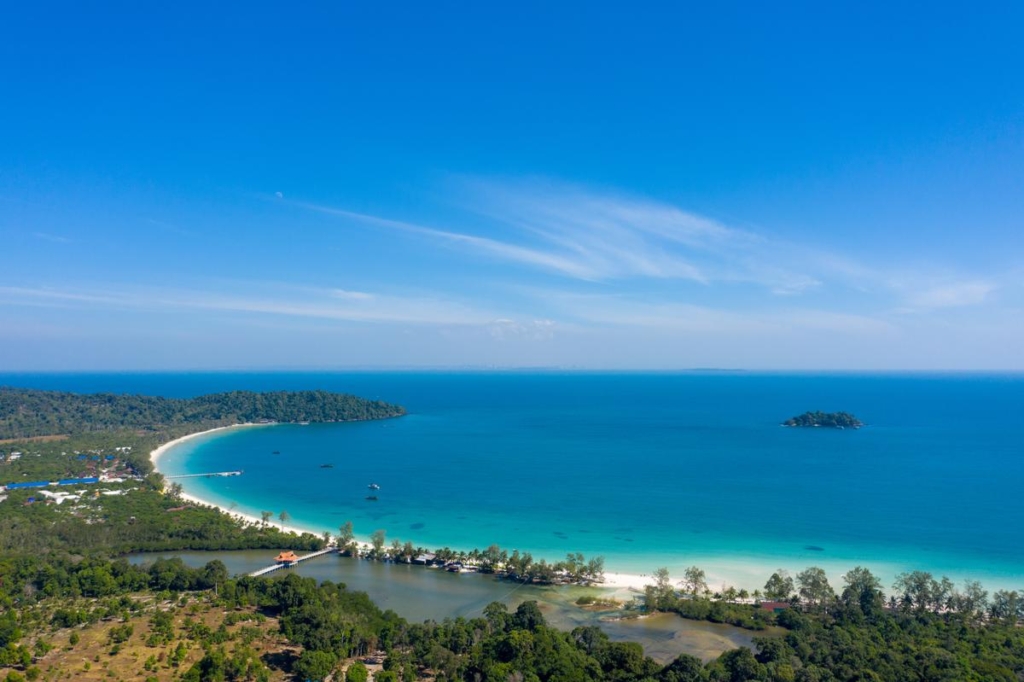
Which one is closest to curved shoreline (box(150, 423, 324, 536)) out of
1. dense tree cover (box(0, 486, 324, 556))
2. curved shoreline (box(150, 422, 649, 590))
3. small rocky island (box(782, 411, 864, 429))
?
curved shoreline (box(150, 422, 649, 590))

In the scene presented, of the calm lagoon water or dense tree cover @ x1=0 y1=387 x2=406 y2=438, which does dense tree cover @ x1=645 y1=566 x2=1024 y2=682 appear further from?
dense tree cover @ x1=0 y1=387 x2=406 y2=438

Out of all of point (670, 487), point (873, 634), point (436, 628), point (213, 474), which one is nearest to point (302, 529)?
point (436, 628)

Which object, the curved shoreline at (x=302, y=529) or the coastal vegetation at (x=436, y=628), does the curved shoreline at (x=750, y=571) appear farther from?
the coastal vegetation at (x=436, y=628)

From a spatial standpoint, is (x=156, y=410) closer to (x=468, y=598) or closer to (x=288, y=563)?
(x=288, y=563)

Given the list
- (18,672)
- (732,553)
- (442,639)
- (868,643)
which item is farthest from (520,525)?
(18,672)

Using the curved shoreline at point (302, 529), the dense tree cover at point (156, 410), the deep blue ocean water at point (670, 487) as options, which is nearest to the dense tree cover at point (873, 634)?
the curved shoreline at point (302, 529)
